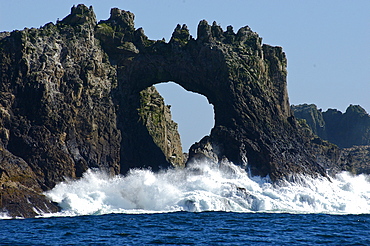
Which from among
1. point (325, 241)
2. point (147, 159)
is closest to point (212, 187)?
Result: point (147, 159)

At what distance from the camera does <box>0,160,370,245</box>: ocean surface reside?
56.3 metres

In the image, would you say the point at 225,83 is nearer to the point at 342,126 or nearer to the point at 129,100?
the point at 129,100

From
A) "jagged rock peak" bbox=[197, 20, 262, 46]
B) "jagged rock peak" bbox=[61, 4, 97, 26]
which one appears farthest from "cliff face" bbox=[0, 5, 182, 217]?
"jagged rock peak" bbox=[197, 20, 262, 46]

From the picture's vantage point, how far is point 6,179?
2945 inches

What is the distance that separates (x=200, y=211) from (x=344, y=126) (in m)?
84.0

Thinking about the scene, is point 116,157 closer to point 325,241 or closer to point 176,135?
point 176,135

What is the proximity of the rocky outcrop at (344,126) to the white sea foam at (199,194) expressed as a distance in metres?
65.7

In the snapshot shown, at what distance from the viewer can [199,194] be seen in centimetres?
8206

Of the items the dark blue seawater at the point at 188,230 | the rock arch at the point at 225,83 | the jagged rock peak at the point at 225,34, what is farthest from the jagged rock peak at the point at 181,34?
the dark blue seawater at the point at 188,230

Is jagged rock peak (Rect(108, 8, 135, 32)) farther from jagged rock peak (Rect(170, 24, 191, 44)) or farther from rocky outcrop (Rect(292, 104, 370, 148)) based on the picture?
rocky outcrop (Rect(292, 104, 370, 148))

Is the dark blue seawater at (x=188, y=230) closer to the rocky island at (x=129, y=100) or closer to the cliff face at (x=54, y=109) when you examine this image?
→ the cliff face at (x=54, y=109)

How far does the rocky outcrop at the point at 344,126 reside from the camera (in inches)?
6112

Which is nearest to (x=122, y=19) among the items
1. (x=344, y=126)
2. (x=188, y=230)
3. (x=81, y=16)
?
(x=81, y=16)

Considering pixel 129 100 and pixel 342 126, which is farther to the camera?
pixel 342 126
